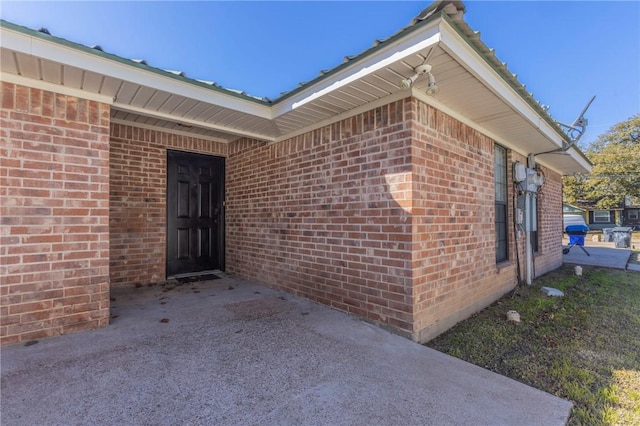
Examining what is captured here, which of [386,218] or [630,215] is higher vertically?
[386,218]

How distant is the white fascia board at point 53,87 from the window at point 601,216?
138ft

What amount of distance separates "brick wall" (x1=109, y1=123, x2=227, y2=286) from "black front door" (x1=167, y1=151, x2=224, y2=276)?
0.18 meters

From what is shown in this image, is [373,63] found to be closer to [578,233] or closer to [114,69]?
[114,69]

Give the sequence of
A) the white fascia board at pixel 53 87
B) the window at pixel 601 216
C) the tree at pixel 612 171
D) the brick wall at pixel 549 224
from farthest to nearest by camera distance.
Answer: the window at pixel 601 216, the tree at pixel 612 171, the brick wall at pixel 549 224, the white fascia board at pixel 53 87

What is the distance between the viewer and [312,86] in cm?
326

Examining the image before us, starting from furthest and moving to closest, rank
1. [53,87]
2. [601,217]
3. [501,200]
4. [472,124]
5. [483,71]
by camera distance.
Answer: [601,217] < [501,200] < [472,124] < [53,87] < [483,71]

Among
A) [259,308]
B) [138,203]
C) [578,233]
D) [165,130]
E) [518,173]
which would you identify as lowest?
[259,308]

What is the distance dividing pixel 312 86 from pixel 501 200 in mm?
4102

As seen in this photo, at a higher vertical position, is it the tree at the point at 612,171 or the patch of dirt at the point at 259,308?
the tree at the point at 612,171

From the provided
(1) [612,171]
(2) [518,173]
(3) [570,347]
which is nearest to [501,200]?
(2) [518,173]

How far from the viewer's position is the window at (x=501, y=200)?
204 inches

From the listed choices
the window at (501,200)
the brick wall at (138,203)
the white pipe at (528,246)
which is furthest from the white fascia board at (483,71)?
the brick wall at (138,203)

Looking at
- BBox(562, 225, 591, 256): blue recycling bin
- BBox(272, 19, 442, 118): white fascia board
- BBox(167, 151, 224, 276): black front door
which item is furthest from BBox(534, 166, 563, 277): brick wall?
BBox(167, 151, 224, 276): black front door

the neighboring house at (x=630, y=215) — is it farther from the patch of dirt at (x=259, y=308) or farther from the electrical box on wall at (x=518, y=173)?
the patch of dirt at (x=259, y=308)
